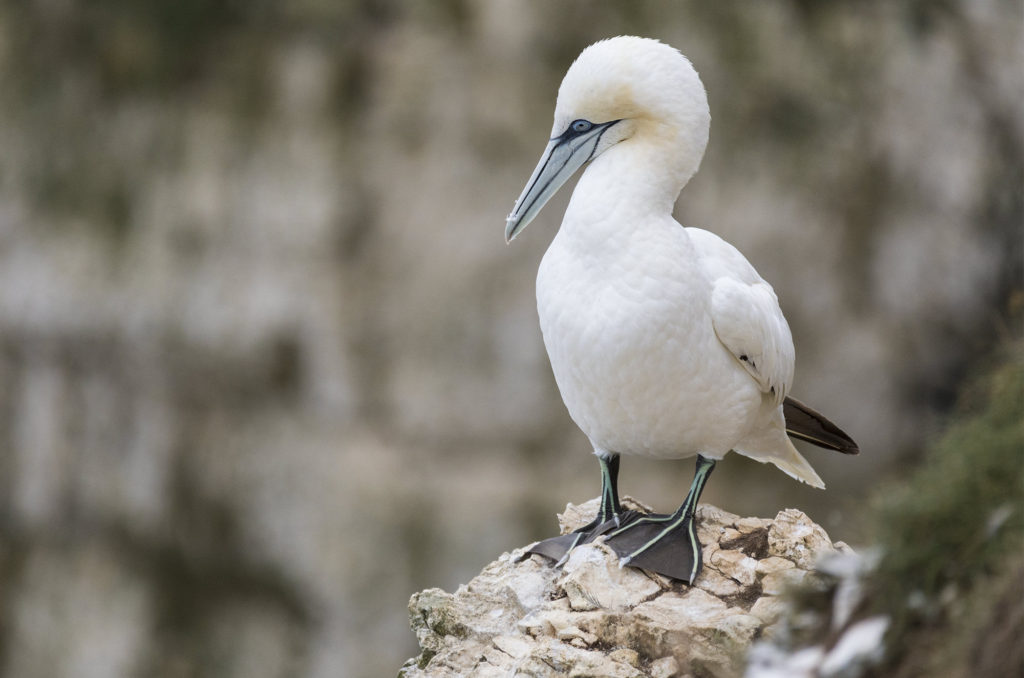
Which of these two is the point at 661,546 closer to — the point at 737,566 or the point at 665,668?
the point at 737,566

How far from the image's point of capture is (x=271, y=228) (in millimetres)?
8477

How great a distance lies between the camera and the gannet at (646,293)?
3.36m

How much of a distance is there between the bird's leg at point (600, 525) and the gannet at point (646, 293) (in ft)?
0.35

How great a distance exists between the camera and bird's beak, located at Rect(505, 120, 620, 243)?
3576 millimetres

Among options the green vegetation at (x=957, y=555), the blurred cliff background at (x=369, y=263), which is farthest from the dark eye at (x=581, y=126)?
the blurred cliff background at (x=369, y=263)

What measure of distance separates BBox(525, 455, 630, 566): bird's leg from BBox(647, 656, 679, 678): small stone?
0.57 m

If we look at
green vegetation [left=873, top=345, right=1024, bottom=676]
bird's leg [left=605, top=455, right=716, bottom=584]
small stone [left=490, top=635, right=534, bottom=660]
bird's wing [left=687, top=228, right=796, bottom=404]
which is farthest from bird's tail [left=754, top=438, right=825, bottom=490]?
green vegetation [left=873, top=345, right=1024, bottom=676]

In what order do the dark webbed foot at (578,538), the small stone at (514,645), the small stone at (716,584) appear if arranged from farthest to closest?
the dark webbed foot at (578,538) < the small stone at (716,584) < the small stone at (514,645)

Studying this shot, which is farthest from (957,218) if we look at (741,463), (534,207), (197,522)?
(197,522)

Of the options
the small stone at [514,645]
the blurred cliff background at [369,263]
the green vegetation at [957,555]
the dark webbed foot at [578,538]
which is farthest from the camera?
the blurred cliff background at [369,263]

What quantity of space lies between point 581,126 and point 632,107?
0.19m

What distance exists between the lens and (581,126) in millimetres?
3574

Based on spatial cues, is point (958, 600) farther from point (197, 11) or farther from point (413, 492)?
point (197, 11)

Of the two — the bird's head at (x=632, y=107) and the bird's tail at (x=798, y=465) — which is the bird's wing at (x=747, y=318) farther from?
the bird's tail at (x=798, y=465)
